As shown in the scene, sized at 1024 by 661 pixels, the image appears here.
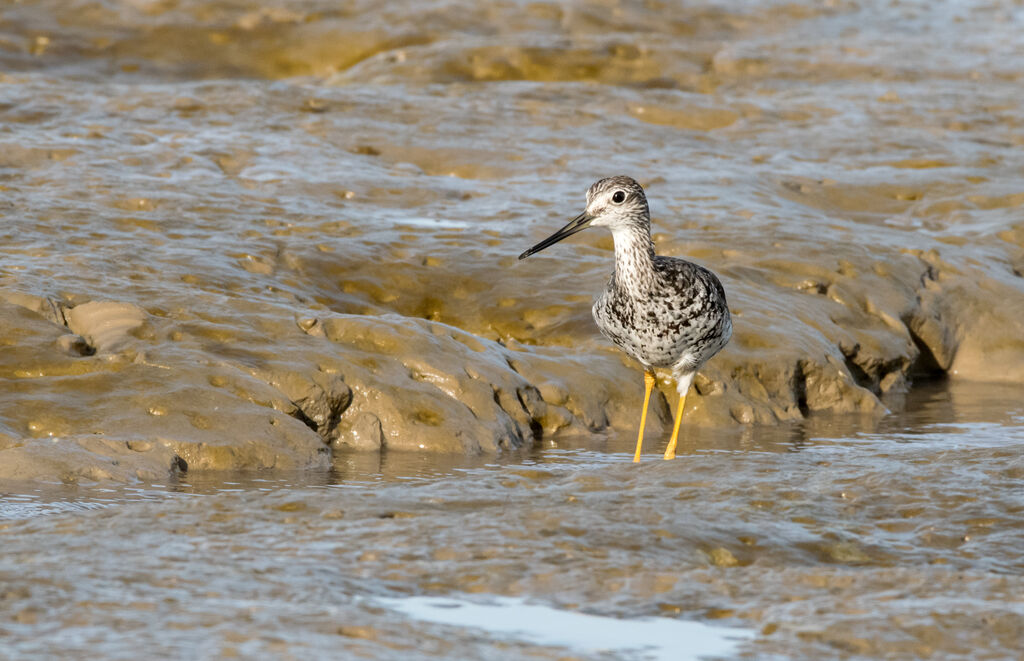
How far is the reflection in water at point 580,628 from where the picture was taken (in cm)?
434

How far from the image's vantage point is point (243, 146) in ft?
40.9

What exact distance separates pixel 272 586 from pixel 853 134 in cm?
1137

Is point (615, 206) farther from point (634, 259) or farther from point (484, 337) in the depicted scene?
point (484, 337)

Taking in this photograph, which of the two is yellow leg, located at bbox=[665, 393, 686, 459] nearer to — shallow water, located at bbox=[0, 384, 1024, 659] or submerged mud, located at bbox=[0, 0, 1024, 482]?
submerged mud, located at bbox=[0, 0, 1024, 482]

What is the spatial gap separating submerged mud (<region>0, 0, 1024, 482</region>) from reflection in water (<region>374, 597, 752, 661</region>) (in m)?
2.68

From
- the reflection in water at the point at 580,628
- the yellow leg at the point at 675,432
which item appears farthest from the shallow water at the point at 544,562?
the yellow leg at the point at 675,432

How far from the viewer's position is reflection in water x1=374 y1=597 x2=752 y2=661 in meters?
4.34

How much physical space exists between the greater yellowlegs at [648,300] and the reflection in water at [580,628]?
129 inches

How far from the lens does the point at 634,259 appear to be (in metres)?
7.97

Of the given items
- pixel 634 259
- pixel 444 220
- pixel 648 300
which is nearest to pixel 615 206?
pixel 634 259

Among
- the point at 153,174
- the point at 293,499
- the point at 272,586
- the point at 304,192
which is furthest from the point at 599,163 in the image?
the point at 272,586

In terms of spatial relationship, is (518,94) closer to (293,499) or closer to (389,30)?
(389,30)

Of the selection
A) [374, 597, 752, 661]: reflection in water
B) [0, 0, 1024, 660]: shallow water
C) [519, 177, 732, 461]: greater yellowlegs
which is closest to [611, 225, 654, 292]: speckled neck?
[519, 177, 732, 461]: greater yellowlegs

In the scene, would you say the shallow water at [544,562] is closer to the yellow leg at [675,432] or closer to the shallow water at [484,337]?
the shallow water at [484,337]
